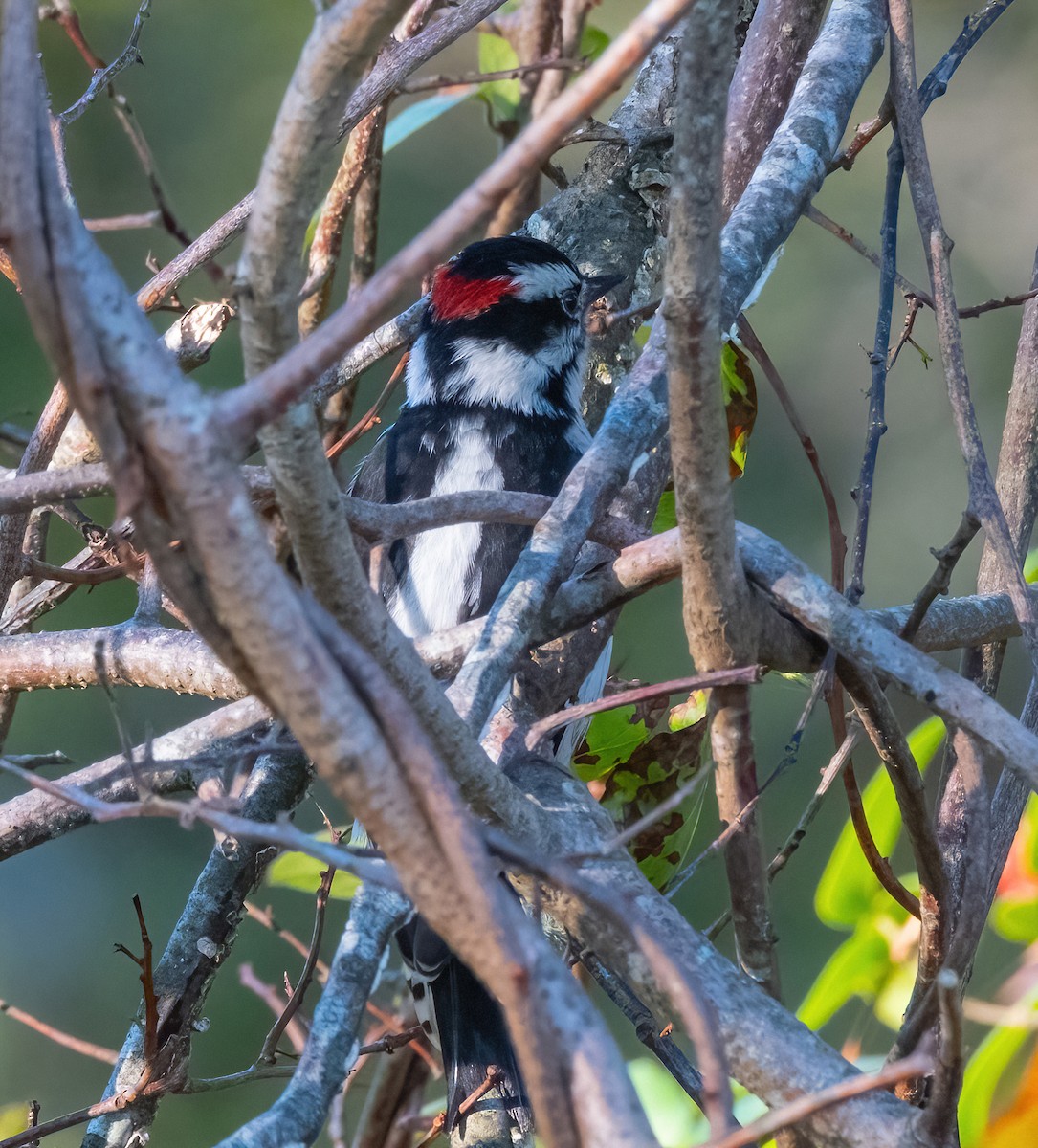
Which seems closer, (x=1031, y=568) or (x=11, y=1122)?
(x=1031, y=568)

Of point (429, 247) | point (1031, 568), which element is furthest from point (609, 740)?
point (429, 247)

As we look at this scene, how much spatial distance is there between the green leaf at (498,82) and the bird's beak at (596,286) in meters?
0.59

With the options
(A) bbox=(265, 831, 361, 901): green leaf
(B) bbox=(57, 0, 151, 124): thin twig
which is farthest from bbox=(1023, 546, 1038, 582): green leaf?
(B) bbox=(57, 0, 151, 124): thin twig

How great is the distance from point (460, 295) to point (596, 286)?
0.41m

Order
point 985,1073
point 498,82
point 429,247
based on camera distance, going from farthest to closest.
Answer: point 498,82
point 985,1073
point 429,247

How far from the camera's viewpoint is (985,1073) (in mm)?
1761

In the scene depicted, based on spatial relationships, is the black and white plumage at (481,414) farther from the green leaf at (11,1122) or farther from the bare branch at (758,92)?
the green leaf at (11,1122)

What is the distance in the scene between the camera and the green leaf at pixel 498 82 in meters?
2.96

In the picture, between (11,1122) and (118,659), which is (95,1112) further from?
(11,1122)

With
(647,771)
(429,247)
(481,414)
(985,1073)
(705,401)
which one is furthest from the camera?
(481,414)

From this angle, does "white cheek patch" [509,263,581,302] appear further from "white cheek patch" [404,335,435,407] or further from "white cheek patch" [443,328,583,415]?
"white cheek patch" [404,335,435,407]

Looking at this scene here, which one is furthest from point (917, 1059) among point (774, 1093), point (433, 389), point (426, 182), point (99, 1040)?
point (426, 182)

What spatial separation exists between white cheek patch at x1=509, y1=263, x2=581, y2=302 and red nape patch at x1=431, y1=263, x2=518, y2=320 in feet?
0.18

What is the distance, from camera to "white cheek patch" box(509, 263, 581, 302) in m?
2.71
